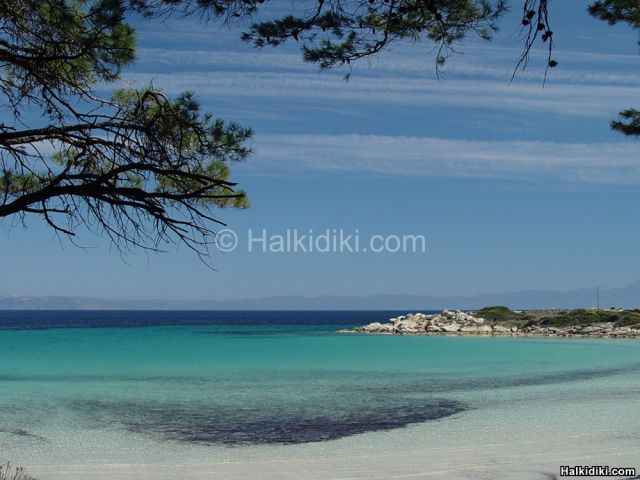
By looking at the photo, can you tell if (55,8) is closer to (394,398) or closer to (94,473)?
(94,473)

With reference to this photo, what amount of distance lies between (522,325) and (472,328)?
3.94 m

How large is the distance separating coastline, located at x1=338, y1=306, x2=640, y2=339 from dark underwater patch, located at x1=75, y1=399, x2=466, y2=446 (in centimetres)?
3650

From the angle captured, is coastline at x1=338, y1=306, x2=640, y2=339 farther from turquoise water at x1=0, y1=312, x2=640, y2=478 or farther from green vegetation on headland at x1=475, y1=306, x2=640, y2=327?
turquoise water at x1=0, y1=312, x2=640, y2=478

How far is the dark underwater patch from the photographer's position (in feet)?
37.6

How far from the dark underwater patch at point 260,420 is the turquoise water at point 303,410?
0.04 m

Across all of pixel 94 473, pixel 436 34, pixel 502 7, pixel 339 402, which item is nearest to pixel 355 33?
pixel 436 34

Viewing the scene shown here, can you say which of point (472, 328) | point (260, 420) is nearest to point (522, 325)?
point (472, 328)

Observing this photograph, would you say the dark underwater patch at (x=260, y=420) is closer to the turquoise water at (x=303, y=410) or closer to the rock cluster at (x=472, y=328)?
the turquoise water at (x=303, y=410)

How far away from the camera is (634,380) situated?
19.9m

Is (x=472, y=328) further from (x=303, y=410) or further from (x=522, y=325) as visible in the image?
(x=303, y=410)

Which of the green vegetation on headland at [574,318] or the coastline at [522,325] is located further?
the green vegetation on headland at [574,318]

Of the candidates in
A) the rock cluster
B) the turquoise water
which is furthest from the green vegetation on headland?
the turquoise water

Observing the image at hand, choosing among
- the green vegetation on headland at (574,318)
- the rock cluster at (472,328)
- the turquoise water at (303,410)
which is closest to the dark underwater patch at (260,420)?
the turquoise water at (303,410)

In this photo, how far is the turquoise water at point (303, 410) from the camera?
1026 cm
